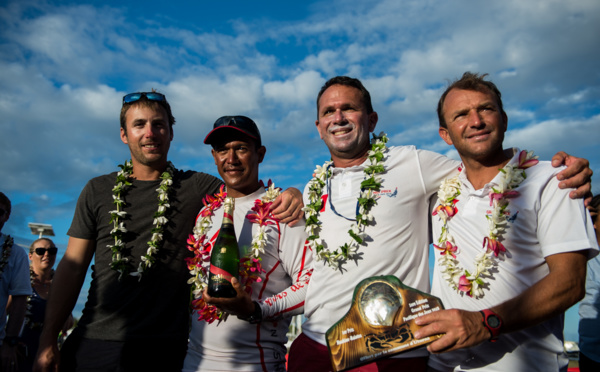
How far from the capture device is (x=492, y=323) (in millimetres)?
2217

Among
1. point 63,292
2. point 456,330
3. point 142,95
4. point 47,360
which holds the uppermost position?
point 142,95

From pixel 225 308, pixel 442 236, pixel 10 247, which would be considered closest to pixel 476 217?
pixel 442 236

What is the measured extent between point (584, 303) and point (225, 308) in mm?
4332

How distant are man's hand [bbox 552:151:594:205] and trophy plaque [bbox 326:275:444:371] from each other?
972mm

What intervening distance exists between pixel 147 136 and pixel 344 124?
1817 millimetres

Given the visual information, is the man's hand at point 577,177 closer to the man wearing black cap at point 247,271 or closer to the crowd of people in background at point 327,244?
the crowd of people in background at point 327,244

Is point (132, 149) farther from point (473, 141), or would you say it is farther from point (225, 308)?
point (473, 141)

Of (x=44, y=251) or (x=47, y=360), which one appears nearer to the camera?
(x=47, y=360)

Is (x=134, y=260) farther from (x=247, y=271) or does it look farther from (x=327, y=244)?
(x=327, y=244)

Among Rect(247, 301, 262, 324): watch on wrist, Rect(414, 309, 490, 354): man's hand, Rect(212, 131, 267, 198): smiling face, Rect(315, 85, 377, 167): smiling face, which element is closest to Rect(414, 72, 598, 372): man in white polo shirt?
Rect(414, 309, 490, 354): man's hand

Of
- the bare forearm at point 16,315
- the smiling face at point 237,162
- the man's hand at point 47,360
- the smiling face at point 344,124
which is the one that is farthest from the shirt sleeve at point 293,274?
the bare forearm at point 16,315

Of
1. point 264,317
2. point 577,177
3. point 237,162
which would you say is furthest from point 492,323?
point 237,162

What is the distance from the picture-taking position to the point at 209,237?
3.61 metres

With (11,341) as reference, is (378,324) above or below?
above
